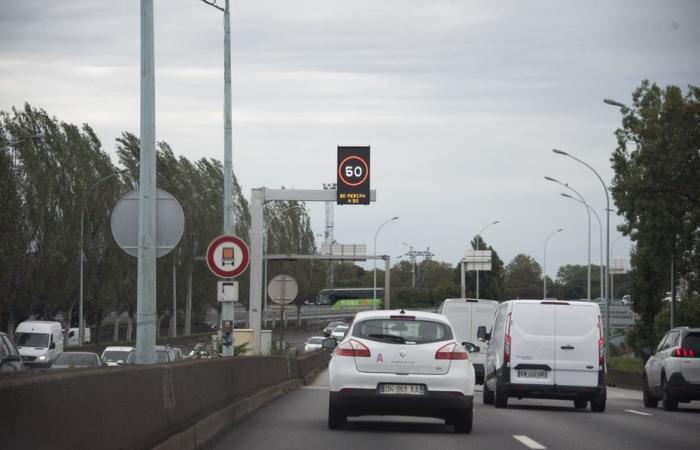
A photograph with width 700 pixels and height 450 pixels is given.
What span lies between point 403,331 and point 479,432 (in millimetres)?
1564

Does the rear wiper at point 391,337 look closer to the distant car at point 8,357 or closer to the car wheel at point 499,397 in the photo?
the car wheel at point 499,397

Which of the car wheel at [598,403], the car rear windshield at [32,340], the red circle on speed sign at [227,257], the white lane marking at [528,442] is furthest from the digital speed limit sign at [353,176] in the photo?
the white lane marking at [528,442]

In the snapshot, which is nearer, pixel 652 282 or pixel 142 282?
pixel 142 282

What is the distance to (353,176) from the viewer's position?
37.2 meters

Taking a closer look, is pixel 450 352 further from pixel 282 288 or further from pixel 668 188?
pixel 668 188

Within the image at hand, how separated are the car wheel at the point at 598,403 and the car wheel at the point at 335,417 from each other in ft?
24.7

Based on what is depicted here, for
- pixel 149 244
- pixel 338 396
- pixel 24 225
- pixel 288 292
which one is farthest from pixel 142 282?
pixel 24 225

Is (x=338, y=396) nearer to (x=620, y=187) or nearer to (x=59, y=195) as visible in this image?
(x=620, y=187)

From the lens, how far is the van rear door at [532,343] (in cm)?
2173

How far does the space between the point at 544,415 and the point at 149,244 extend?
8.19m

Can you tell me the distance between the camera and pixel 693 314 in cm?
6225

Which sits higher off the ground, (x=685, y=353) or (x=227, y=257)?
(x=227, y=257)

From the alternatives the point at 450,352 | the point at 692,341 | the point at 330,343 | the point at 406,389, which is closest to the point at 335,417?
the point at 406,389

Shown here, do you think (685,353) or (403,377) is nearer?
(403,377)
